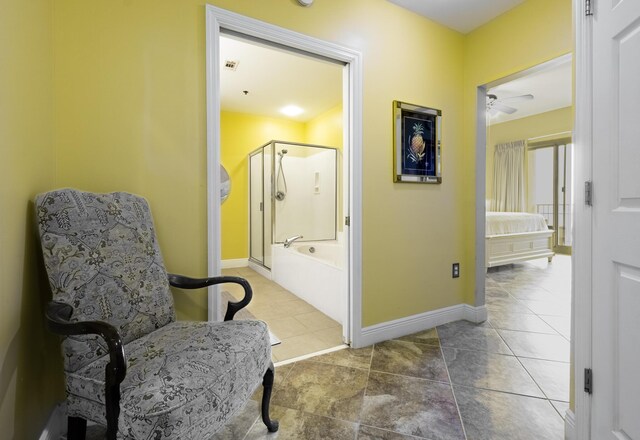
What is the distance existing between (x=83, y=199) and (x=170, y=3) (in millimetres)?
1128

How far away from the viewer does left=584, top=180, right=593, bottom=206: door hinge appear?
3.90ft

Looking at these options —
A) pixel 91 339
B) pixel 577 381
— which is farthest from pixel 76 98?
pixel 577 381

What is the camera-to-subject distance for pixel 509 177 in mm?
6926

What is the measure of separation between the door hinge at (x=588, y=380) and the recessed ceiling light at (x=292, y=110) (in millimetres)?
4319

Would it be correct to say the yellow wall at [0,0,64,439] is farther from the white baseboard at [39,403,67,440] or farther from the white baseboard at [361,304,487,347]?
the white baseboard at [361,304,487,347]

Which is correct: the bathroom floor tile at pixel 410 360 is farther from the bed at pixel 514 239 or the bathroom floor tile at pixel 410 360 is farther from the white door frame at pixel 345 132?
the bed at pixel 514 239

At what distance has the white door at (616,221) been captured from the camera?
0.99m

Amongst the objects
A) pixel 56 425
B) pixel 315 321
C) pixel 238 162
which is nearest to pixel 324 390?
pixel 315 321

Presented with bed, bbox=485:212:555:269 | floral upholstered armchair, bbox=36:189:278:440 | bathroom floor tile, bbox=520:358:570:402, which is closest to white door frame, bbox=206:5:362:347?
floral upholstered armchair, bbox=36:189:278:440

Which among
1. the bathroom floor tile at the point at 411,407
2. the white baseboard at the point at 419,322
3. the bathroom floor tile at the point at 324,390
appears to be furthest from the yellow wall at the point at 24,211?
the white baseboard at the point at 419,322

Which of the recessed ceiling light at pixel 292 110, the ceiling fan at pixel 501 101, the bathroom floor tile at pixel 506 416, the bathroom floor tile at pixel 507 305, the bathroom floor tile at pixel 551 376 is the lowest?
the bathroom floor tile at pixel 506 416

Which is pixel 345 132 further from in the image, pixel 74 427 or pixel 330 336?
pixel 74 427

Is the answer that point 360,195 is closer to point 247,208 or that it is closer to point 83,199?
point 83,199

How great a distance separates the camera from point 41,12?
1248 millimetres
